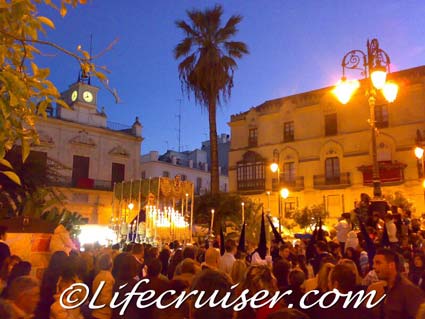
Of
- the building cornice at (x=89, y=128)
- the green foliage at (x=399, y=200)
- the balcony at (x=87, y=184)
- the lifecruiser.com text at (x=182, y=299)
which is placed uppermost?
the building cornice at (x=89, y=128)

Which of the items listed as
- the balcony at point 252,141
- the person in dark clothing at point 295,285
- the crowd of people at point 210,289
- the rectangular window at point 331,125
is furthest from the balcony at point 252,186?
the person in dark clothing at point 295,285

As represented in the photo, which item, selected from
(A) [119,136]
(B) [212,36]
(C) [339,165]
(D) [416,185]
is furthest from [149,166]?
(D) [416,185]

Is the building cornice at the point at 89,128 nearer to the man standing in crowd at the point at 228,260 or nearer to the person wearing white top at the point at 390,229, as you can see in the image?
the man standing in crowd at the point at 228,260

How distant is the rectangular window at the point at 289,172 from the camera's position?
34.7 meters

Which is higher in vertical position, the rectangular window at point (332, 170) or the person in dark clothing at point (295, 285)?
the rectangular window at point (332, 170)

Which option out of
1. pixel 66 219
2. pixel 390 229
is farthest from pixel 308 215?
pixel 390 229

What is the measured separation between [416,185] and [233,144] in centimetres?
1570

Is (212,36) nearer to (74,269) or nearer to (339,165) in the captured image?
(339,165)

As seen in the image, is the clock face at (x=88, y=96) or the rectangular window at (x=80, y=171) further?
the clock face at (x=88, y=96)

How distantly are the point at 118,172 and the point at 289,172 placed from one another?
13.7 meters

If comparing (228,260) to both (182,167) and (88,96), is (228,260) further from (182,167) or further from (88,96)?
(182,167)

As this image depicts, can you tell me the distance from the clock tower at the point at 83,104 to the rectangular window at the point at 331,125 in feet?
57.6

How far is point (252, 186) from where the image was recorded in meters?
36.6

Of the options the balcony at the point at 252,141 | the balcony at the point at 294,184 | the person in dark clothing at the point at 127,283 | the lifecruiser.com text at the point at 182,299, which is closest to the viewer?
the lifecruiser.com text at the point at 182,299
